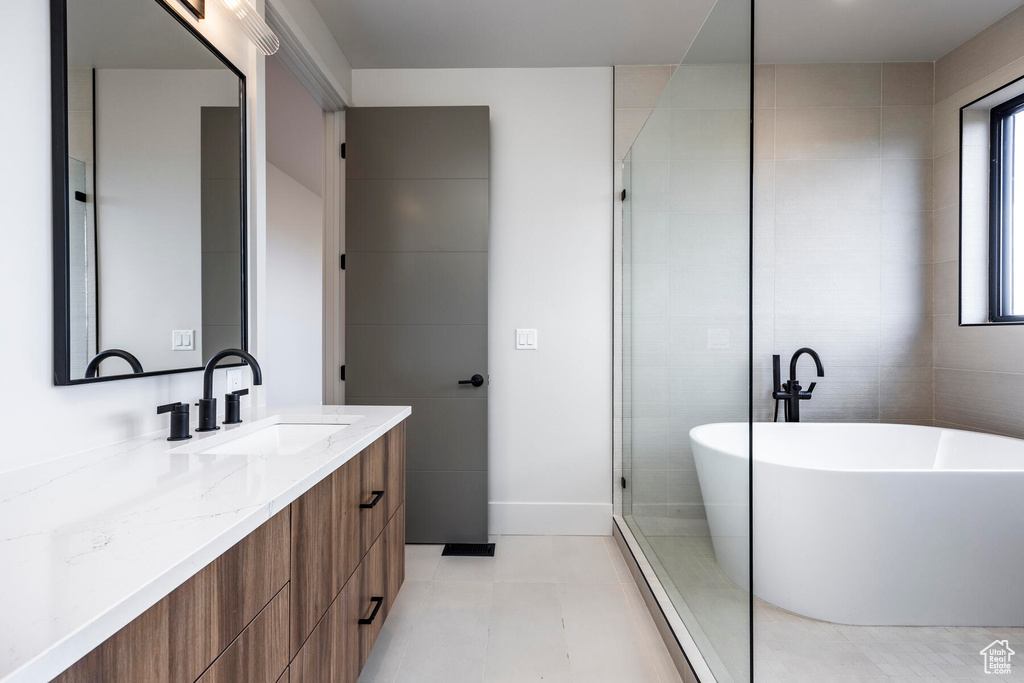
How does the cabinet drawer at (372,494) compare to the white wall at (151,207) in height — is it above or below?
below

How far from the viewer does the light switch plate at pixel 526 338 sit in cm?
273

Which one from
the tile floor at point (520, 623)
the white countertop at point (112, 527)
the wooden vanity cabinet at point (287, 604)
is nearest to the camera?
the white countertop at point (112, 527)

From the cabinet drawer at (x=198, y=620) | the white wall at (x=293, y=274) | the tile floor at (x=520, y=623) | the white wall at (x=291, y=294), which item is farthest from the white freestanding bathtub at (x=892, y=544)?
the white wall at (x=291, y=294)

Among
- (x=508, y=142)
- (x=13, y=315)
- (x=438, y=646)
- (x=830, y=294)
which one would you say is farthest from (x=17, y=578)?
(x=830, y=294)

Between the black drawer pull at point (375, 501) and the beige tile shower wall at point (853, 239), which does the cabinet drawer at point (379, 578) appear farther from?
the beige tile shower wall at point (853, 239)

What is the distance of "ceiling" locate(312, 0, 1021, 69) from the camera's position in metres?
2.20

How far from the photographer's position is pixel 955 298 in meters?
2.47

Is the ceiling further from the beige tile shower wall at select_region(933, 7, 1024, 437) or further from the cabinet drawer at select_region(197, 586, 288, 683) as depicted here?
the cabinet drawer at select_region(197, 586, 288, 683)

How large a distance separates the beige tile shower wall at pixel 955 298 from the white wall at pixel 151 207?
3.27 m

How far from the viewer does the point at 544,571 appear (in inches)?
90.3

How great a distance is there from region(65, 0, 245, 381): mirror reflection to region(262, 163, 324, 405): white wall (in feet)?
9.14

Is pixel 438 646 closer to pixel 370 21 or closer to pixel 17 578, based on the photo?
pixel 17 578

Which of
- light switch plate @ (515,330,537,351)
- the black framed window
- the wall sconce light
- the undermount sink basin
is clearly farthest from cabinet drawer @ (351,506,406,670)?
the black framed window

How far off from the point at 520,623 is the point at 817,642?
1.02 metres
